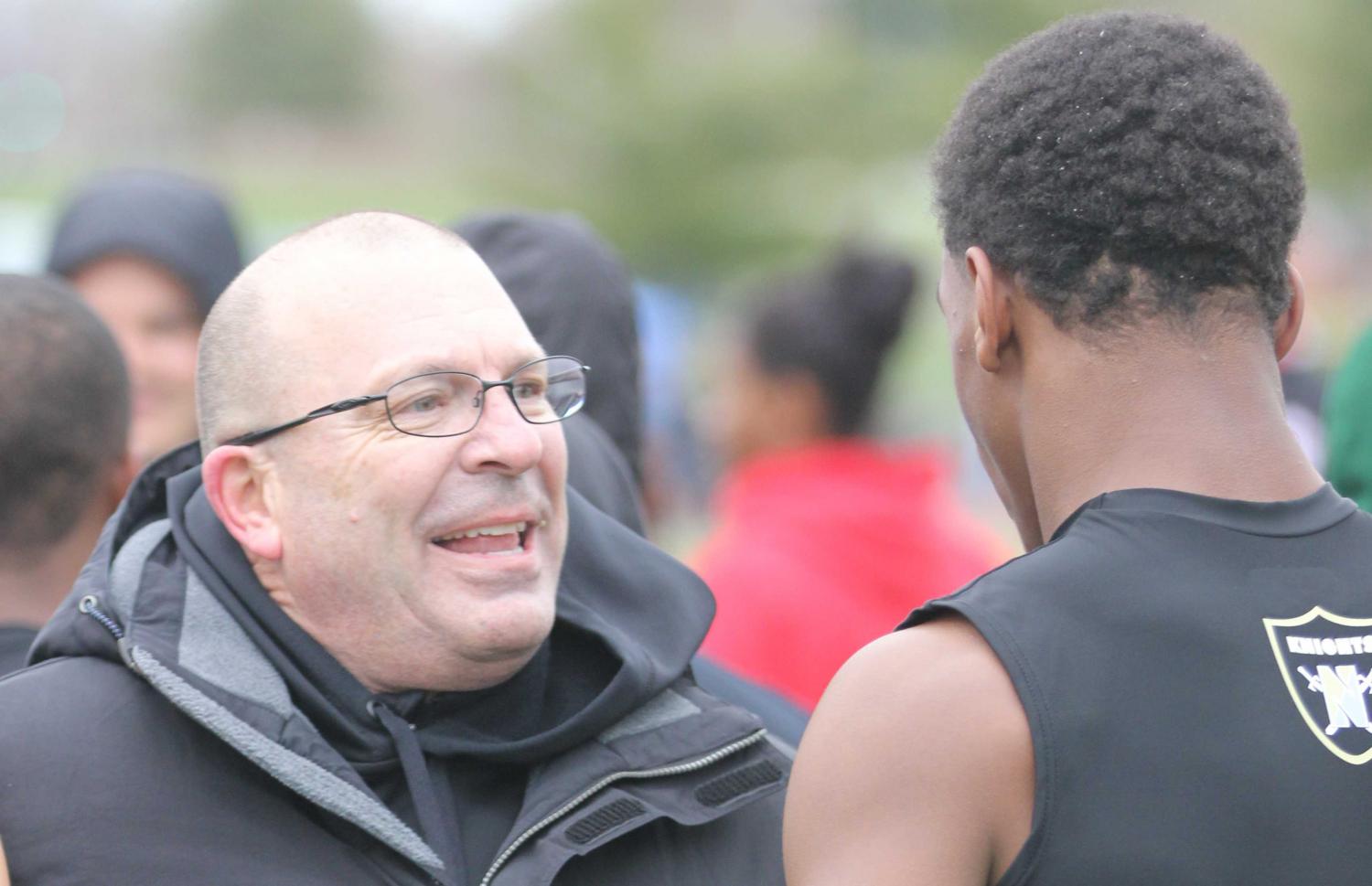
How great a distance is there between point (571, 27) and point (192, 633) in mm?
30957

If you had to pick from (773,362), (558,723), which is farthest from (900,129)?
(558,723)

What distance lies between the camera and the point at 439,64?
55.7 metres

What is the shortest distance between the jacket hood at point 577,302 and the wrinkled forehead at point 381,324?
0.90 meters

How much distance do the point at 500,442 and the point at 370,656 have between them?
1.27 feet

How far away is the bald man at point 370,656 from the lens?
2279 millimetres

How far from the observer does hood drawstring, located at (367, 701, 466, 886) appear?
2350mm

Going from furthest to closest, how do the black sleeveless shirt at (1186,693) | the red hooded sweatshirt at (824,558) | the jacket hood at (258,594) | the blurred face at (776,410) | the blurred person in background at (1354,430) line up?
the blurred face at (776,410) < the red hooded sweatshirt at (824,558) < the blurred person in background at (1354,430) < the jacket hood at (258,594) < the black sleeveless shirt at (1186,693)

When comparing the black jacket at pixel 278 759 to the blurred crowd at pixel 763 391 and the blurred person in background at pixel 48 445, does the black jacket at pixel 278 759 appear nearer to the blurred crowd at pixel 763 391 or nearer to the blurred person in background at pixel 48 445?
the blurred person in background at pixel 48 445

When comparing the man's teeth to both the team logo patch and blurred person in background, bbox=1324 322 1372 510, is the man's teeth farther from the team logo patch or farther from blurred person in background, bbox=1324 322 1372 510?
blurred person in background, bbox=1324 322 1372 510

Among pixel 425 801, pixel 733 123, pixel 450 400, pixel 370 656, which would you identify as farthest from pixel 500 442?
pixel 733 123

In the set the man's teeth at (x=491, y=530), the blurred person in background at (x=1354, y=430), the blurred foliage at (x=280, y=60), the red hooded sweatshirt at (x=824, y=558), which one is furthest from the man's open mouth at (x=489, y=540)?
the blurred foliage at (x=280, y=60)

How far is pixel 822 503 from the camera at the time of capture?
4527mm

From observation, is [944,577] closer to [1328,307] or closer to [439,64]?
[1328,307]

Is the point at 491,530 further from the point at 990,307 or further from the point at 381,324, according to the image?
the point at 990,307
